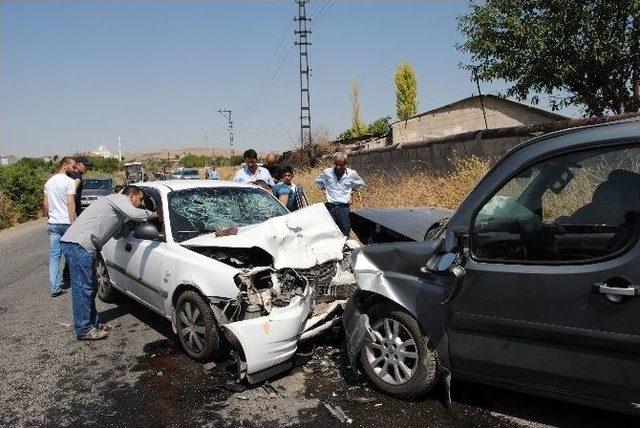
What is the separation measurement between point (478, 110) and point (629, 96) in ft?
44.7

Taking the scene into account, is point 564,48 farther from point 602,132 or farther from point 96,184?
point 96,184

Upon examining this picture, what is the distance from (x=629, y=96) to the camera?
12367 mm

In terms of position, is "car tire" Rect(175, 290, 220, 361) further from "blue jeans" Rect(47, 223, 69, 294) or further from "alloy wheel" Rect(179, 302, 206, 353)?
"blue jeans" Rect(47, 223, 69, 294)

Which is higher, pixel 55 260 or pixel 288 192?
pixel 288 192

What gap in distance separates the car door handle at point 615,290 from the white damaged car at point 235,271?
84.4 inches

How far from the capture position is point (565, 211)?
3.23m

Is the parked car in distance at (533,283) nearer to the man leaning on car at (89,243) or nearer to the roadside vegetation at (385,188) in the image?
the man leaning on car at (89,243)

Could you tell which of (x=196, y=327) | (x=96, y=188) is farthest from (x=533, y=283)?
(x=96, y=188)

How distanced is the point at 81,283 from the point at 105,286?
1.45m

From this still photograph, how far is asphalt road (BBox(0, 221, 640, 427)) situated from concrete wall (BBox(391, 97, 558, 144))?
19.1 metres

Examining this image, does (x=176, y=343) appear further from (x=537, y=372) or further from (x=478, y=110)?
(x=478, y=110)

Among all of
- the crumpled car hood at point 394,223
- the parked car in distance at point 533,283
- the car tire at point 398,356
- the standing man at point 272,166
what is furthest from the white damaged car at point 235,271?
the standing man at point 272,166

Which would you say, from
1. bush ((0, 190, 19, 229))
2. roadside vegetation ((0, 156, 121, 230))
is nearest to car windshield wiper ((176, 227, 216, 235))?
roadside vegetation ((0, 156, 121, 230))

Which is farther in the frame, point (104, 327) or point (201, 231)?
point (104, 327)
